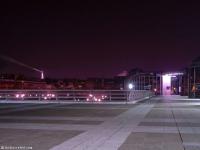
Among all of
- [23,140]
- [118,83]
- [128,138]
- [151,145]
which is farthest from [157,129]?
[118,83]

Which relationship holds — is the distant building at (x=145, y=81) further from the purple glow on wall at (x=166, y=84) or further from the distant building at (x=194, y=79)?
the distant building at (x=194, y=79)

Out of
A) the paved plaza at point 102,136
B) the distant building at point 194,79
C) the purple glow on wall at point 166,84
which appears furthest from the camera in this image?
the purple glow on wall at point 166,84

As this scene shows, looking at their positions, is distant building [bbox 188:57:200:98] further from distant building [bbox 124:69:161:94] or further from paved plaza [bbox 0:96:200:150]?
paved plaza [bbox 0:96:200:150]

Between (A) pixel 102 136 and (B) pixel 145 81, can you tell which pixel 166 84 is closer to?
(B) pixel 145 81

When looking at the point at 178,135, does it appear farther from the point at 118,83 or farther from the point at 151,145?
the point at 118,83

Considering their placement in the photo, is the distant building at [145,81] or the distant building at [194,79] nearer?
the distant building at [194,79]

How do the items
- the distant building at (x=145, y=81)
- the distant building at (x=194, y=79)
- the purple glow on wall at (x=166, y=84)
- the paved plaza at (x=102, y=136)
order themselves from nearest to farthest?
the paved plaza at (x=102, y=136) → the distant building at (x=194, y=79) → the purple glow on wall at (x=166, y=84) → the distant building at (x=145, y=81)

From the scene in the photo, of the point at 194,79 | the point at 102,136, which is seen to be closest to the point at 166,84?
the point at 194,79

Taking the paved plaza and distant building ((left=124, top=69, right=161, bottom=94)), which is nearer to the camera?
the paved plaza

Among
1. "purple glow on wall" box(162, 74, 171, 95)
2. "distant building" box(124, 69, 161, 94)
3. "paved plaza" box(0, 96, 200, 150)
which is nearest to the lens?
"paved plaza" box(0, 96, 200, 150)


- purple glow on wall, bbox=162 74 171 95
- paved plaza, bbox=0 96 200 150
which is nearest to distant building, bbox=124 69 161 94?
purple glow on wall, bbox=162 74 171 95

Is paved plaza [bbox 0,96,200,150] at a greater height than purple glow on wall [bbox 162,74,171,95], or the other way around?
purple glow on wall [bbox 162,74,171,95]

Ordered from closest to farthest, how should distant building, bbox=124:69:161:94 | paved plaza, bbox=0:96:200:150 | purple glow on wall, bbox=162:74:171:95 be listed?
paved plaza, bbox=0:96:200:150, purple glow on wall, bbox=162:74:171:95, distant building, bbox=124:69:161:94

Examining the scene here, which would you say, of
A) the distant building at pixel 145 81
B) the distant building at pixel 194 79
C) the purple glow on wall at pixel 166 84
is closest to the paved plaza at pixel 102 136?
the distant building at pixel 194 79
